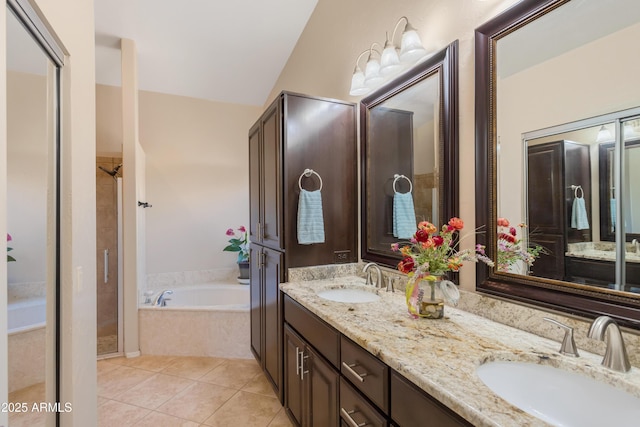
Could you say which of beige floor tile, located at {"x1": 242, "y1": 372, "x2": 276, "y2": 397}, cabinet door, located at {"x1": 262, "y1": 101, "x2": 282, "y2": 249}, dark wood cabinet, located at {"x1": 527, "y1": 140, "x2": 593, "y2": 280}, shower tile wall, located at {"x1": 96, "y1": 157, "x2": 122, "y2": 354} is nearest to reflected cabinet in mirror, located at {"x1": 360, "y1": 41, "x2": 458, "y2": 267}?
dark wood cabinet, located at {"x1": 527, "y1": 140, "x2": 593, "y2": 280}

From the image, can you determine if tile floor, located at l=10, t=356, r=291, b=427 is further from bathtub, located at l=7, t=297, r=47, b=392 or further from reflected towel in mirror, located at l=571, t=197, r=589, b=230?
reflected towel in mirror, located at l=571, t=197, r=589, b=230

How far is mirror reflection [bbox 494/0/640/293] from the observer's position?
0.92m

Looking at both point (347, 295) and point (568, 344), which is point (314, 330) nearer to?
point (347, 295)

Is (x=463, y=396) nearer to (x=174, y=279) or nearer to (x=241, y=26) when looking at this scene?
(x=241, y=26)

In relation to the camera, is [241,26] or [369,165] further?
[241,26]

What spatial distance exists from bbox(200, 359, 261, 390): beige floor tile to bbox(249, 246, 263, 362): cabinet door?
14 cm

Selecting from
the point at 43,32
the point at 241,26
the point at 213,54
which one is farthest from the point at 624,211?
the point at 213,54

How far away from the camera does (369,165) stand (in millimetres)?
2072

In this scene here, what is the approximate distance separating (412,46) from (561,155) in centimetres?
89

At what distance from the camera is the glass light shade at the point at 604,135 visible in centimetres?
95

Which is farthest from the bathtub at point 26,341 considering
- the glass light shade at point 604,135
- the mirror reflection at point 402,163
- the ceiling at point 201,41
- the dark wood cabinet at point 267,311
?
the ceiling at point 201,41

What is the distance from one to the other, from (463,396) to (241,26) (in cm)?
324

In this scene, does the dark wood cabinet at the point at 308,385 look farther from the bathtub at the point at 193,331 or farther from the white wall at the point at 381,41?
the bathtub at the point at 193,331

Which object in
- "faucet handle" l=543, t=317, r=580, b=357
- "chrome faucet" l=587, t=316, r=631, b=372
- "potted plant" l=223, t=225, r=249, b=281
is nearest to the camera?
"chrome faucet" l=587, t=316, r=631, b=372
